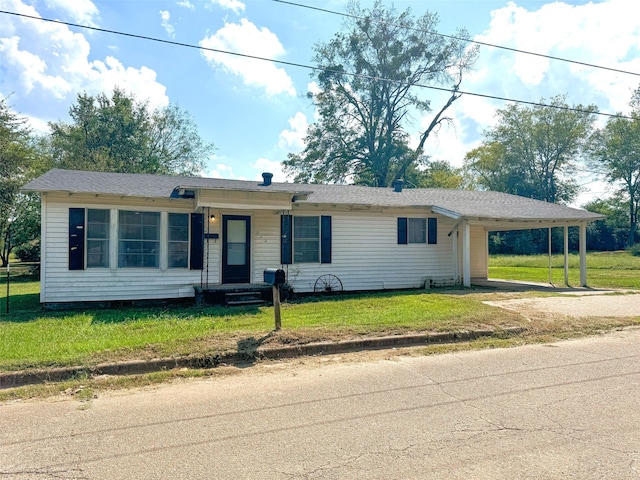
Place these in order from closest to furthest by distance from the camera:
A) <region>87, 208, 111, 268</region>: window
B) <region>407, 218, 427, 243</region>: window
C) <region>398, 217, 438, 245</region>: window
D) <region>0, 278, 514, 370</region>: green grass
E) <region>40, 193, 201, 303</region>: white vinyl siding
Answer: <region>0, 278, 514, 370</region>: green grass < <region>40, 193, 201, 303</region>: white vinyl siding < <region>87, 208, 111, 268</region>: window < <region>398, 217, 438, 245</region>: window < <region>407, 218, 427, 243</region>: window

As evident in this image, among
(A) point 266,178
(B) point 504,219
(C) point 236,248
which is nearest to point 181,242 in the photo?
(C) point 236,248

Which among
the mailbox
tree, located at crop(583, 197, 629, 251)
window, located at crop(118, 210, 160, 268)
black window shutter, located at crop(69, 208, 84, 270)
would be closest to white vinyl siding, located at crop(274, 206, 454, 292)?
window, located at crop(118, 210, 160, 268)

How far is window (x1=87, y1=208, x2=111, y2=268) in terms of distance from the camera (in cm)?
1016

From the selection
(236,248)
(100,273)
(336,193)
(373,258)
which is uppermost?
(336,193)

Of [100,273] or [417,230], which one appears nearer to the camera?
[100,273]

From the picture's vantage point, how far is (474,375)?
5086mm

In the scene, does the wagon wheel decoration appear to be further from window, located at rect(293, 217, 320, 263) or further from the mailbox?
the mailbox

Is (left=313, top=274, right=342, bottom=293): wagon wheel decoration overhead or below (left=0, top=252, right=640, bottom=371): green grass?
overhead

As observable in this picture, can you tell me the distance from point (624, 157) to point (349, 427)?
54.0 m

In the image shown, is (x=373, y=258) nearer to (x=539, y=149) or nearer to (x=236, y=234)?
(x=236, y=234)

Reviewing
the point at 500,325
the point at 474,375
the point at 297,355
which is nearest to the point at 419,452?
the point at 474,375

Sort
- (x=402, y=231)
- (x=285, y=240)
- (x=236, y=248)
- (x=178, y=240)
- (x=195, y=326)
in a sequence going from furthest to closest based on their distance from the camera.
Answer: (x=402, y=231) → (x=285, y=240) → (x=236, y=248) → (x=178, y=240) → (x=195, y=326)

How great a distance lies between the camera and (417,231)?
1376 cm

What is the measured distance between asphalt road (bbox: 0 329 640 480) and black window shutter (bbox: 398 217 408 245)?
26.8ft
